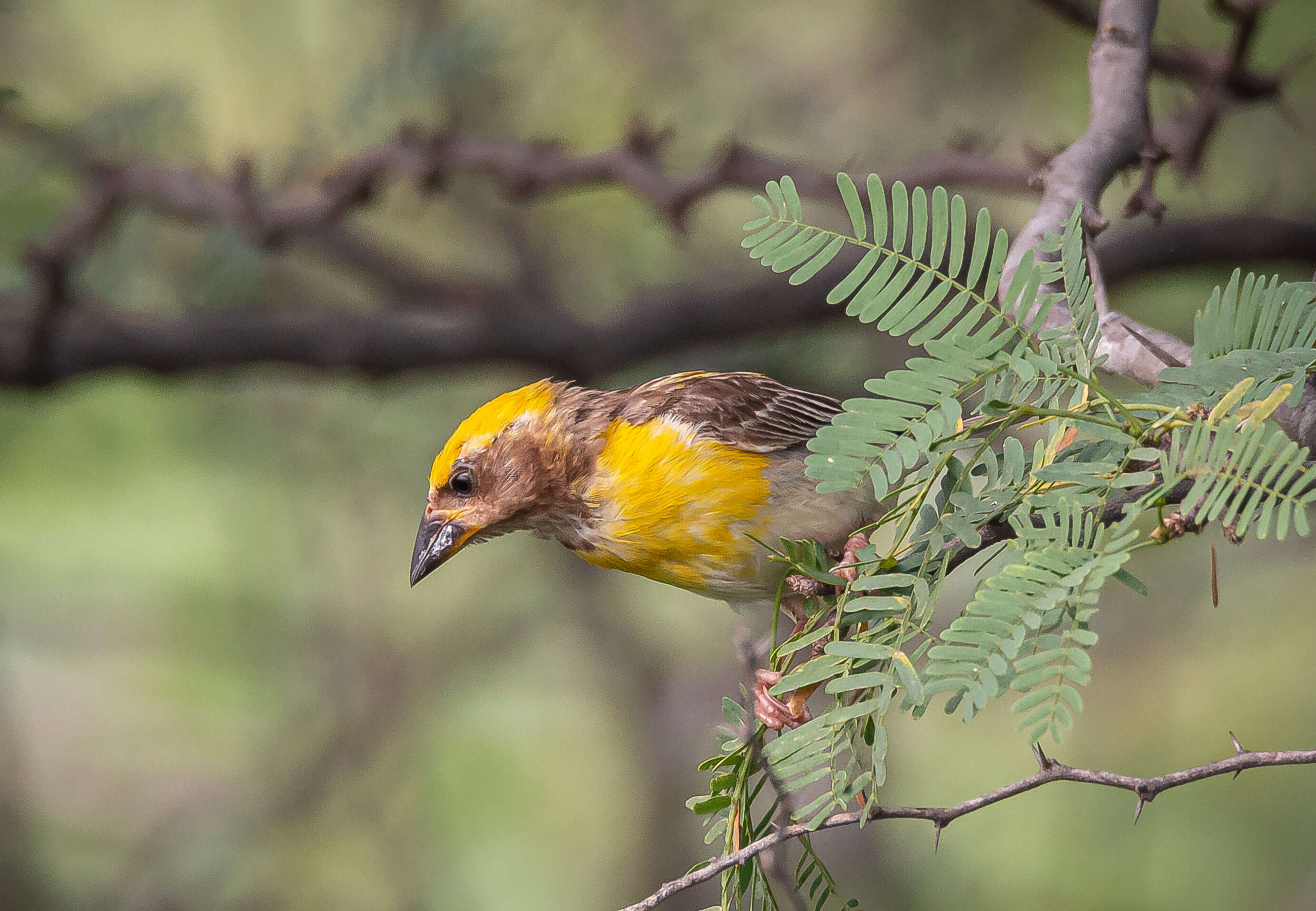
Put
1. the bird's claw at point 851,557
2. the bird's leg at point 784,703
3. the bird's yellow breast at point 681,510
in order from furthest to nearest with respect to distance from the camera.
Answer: the bird's yellow breast at point 681,510 → the bird's leg at point 784,703 → the bird's claw at point 851,557

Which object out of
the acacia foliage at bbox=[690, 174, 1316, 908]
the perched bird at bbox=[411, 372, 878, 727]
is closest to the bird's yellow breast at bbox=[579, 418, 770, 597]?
the perched bird at bbox=[411, 372, 878, 727]

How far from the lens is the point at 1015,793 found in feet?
4.05

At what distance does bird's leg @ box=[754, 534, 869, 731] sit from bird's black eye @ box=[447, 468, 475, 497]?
2.50 feet

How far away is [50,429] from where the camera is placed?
586 cm

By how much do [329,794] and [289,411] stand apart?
7.30ft

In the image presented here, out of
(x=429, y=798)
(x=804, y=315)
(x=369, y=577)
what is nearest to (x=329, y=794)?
(x=429, y=798)

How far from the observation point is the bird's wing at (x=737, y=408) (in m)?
2.28

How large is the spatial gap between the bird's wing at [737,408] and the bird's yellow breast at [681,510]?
30mm

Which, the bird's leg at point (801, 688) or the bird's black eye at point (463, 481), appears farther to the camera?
the bird's black eye at point (463, 481)

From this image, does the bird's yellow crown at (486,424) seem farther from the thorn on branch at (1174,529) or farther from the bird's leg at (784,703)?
the thorn on branch at (1174,529)

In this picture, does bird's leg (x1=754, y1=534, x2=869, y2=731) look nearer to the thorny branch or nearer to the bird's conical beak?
the thorny branch

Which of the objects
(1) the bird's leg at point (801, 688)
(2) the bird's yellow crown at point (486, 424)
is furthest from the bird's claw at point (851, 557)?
(2) the bird's yellow crown at point (486, 424)

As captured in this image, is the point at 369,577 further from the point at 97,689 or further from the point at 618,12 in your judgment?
the point at 618,12

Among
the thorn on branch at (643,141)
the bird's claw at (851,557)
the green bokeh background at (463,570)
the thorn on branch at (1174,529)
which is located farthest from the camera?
the green bokeh background at (463,570)
